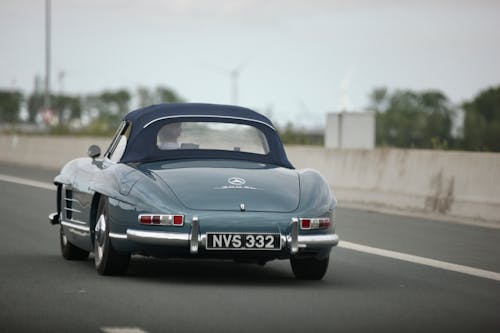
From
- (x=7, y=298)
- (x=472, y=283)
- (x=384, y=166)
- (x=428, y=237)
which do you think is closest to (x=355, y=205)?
(x=384, y=166)

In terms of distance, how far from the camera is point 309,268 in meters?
10.6

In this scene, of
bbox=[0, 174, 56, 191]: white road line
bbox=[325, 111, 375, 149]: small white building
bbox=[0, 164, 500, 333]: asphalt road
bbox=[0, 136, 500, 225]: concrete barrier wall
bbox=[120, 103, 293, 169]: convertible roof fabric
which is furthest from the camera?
bbox=[325, 111, 375, 149]: small white building

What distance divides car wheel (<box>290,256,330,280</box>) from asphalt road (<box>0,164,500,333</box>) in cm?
16

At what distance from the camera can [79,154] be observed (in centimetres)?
3403

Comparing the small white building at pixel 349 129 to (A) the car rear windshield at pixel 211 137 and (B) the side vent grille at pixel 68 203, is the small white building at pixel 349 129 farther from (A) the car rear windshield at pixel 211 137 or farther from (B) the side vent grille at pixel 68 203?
(A) the car rear windshield at pixel 211 137

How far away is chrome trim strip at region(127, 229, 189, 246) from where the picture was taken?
31.7 ft

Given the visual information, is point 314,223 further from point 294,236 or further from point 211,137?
point 211,137

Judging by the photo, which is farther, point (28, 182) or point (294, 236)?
point (28, 182)

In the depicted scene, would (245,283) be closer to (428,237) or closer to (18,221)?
(428,237)

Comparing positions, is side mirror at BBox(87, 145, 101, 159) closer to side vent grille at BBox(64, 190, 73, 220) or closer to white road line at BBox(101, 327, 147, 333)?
side vent grille at BBox(64, 190, 73, 220)

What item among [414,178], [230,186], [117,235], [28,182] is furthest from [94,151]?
[28,182]

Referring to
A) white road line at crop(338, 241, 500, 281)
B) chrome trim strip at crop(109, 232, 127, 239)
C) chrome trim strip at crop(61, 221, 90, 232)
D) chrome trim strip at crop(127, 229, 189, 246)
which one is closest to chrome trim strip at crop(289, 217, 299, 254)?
chrome trim strip at crop(127, 229, 189, 246)

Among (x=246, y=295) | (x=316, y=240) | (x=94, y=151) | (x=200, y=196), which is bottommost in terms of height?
(x=246, y=295)

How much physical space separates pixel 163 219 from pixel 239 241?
0.58 metres
